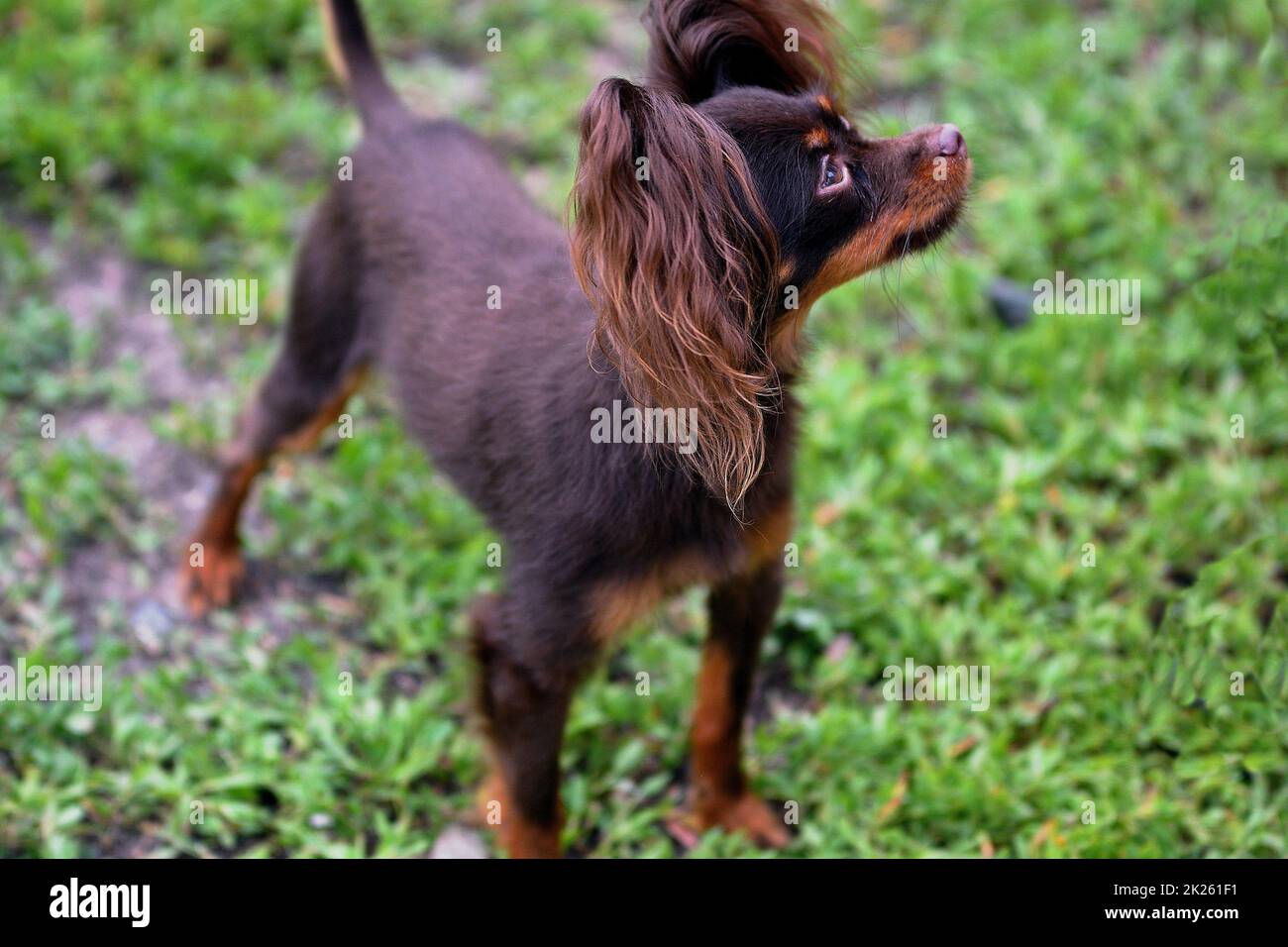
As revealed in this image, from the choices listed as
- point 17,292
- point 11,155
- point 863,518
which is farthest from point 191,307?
point 863,518

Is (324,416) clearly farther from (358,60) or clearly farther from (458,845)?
(458,845)

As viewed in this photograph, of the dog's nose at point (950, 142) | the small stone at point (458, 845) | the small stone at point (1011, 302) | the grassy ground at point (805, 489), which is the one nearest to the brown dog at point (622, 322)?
the dog's nose at point (950, 142)

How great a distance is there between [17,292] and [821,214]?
3.97 m

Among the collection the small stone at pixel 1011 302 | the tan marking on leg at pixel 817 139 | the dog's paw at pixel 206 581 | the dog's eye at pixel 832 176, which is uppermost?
the small stone at pixel 1011 302

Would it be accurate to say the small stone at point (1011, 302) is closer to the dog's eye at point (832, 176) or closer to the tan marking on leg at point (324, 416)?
the dog's eye at point (832, 176)

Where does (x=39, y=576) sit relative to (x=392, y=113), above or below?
below

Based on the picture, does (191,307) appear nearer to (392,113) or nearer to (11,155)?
(11,155)

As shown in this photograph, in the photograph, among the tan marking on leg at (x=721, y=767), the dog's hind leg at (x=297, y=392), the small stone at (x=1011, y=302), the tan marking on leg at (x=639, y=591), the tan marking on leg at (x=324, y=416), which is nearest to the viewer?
the tan marking on leg at (x=639, y=591)

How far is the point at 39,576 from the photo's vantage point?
467 cm

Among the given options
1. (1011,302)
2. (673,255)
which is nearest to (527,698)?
(673,255)

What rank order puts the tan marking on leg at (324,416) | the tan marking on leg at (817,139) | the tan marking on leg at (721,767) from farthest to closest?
the tan marking on leg at (324,416)
the tan marking on leg at (721,767)
the tan marking on leg at (817,139)

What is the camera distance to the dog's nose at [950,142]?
3244 mm

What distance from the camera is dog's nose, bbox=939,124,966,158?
324cm

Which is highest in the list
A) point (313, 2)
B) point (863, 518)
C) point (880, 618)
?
point (313, 2)
